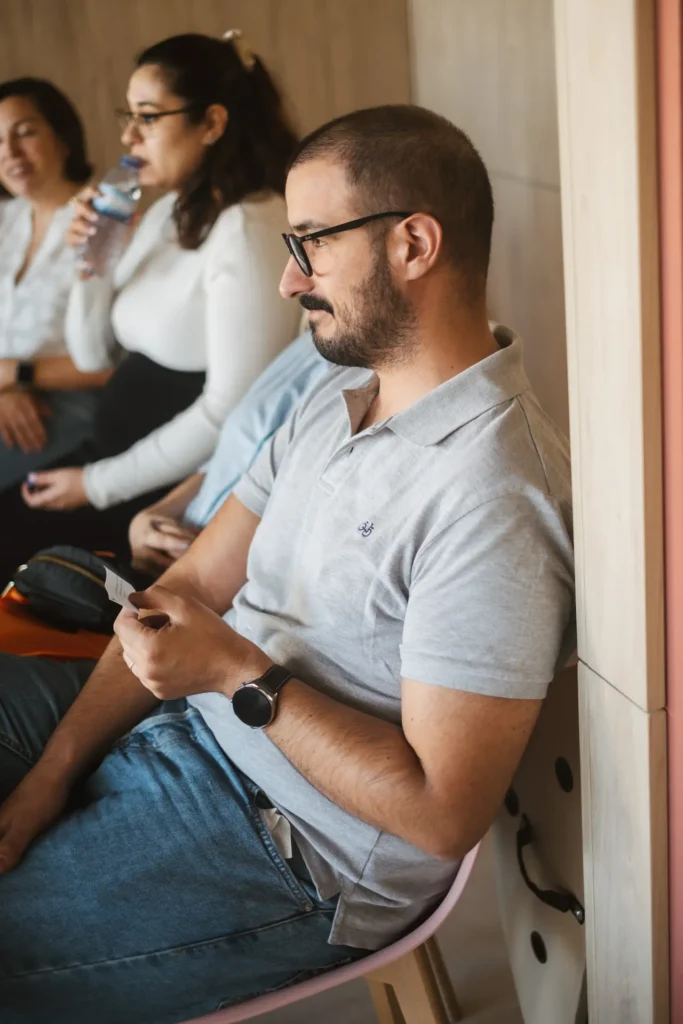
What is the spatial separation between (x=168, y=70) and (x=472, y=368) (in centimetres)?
97

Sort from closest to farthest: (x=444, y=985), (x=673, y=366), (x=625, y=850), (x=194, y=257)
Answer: (x=673, y=366) → (x=625, y=850) → (x=444, y=985) → (x=194, y=257)

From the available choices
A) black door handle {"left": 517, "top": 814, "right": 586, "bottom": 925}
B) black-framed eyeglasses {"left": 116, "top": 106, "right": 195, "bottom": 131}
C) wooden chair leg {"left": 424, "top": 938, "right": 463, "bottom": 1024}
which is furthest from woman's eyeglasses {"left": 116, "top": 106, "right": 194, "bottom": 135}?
wooden chair leg {"left": 424, "top": 938, "right": 463, "bottom": 1024}

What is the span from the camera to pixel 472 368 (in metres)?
1.03

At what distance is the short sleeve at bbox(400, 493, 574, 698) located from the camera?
0.90 metres

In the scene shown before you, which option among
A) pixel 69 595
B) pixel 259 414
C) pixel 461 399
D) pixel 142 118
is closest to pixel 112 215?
pixel 142 118

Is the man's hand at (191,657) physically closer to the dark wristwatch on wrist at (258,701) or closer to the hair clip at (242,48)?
the dark wristwatch on wrist at (258,701)

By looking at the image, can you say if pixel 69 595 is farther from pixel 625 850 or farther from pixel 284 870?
pixel 625 850

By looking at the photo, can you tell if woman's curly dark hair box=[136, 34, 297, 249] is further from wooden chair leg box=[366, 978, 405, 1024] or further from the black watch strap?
wooden chair leg box=[366, 978, 405, 1024]

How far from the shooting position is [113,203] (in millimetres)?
1798

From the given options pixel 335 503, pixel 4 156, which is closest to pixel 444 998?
pixel 335 503

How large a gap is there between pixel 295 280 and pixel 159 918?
685 millimetres

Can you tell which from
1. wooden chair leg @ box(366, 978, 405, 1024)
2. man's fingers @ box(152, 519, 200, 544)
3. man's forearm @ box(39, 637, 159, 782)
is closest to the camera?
man's forearm @ box(39, 637, 159, 782)

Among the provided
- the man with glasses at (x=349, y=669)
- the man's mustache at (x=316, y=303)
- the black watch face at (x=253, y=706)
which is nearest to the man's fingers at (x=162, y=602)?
the man with glasses at (x=349, y=669)

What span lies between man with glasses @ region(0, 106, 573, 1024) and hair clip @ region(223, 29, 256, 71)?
0.68m
